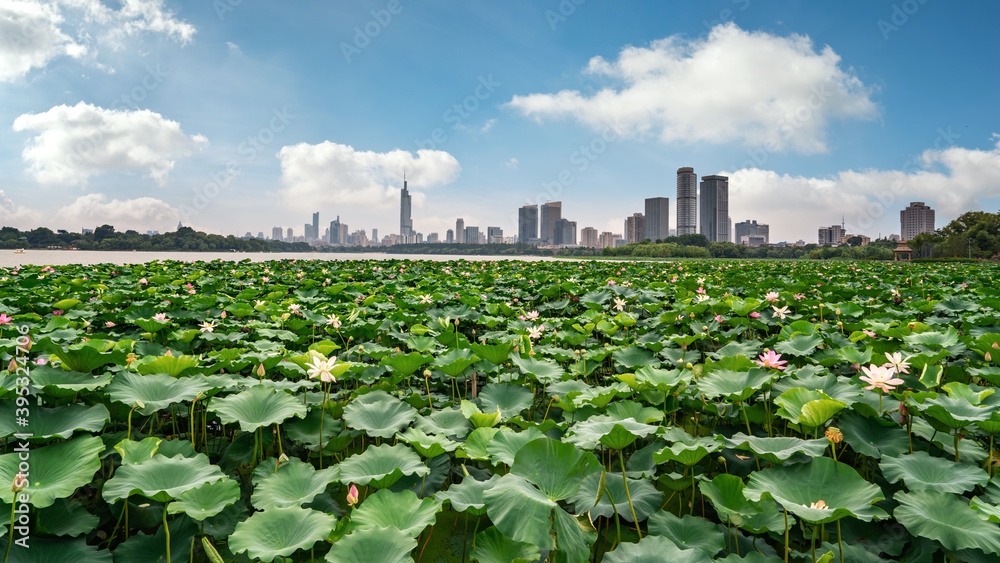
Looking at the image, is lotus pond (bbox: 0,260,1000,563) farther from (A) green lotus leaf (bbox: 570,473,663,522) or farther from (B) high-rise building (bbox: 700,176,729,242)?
(B) high-rise building (bbox: 700,176,729,242)

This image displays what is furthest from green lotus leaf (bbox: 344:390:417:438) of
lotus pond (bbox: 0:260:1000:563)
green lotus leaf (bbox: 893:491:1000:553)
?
green lotus leaf (bbox: 893:491:1000:553)

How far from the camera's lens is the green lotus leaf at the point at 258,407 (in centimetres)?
192

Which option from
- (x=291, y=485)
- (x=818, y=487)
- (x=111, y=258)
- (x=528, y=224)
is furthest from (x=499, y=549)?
(x=528, y=224)

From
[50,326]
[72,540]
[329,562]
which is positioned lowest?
[72,540]

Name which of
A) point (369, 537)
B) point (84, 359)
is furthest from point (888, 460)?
point (84, 359)

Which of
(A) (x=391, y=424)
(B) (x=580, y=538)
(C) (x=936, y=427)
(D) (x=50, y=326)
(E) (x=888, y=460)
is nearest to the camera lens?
(B) (x=580, y=538)

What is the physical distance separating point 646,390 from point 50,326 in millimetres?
4477

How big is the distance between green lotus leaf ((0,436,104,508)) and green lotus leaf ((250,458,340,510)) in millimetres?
516

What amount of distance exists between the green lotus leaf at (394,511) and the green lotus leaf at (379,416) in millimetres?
506

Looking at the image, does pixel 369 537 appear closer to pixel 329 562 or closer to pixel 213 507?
pixel 329 562

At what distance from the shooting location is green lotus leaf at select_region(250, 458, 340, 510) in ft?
5.10

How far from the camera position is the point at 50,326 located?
355 cm

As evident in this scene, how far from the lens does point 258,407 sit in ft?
6.73

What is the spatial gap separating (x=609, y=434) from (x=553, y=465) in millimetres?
344
